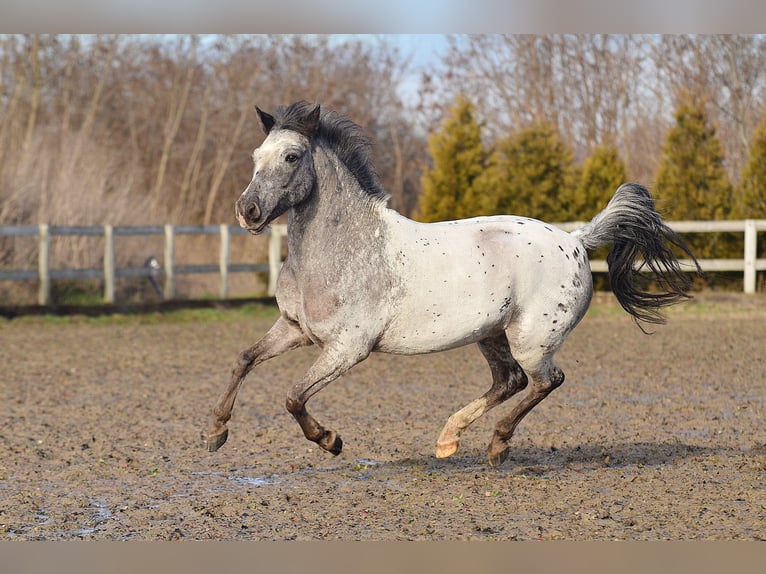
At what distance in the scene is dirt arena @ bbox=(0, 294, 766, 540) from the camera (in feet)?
14.6

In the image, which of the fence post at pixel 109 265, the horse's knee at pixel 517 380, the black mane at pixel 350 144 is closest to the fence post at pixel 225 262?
the fence post at pixel 109 265

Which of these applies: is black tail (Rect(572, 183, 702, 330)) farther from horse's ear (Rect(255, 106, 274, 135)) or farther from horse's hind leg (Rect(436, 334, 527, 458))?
horse's ear (Rect(255, 106, 274, 135))

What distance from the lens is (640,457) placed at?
5.99 meters

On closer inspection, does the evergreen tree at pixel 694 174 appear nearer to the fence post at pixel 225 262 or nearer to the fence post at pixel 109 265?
the fence post at pixel 225 262

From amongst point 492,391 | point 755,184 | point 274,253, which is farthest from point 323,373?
point 755,184

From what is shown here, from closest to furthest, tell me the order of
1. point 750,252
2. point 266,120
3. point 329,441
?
point 266,120
point 329,441
point 750,252

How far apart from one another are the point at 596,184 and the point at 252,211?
48.7ft

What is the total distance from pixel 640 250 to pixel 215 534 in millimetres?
3174

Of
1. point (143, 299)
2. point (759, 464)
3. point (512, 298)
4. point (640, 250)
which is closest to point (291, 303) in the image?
point (512, 298)

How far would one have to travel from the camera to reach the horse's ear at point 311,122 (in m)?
4.99

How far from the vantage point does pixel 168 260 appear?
17453 millimetres

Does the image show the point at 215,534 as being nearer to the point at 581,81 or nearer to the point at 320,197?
the point at 320,197

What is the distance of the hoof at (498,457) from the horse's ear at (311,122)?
208 cm

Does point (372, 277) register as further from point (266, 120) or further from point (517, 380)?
point (517, 380)
